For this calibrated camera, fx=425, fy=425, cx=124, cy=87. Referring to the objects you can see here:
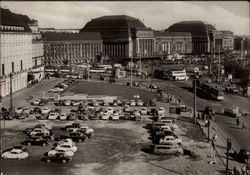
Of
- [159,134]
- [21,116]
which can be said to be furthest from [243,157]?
[21,116]

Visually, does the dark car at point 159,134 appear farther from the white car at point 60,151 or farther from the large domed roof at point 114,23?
the large domed roof at point 114,23

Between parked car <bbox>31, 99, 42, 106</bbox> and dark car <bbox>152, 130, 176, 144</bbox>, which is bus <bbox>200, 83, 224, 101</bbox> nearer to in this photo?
parked car <bbox>31, 99, 42, 106</bbox>

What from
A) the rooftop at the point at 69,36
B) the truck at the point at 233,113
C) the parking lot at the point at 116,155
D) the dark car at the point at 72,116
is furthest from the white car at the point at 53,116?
the rooftop at the point at 69,36

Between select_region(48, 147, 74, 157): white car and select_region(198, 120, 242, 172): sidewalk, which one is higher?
select_region(48, 147, 74, 157): white car

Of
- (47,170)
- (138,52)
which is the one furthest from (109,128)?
(138,52)

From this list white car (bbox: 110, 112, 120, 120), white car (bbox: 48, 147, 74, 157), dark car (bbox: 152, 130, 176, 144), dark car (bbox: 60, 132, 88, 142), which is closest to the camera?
white car (bbox: 48, 147, 74, 157)

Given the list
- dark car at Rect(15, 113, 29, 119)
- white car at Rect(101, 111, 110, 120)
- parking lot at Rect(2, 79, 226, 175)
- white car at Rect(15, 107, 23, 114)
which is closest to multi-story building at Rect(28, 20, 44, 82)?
white car at Rect(15, 107, 23, 114)

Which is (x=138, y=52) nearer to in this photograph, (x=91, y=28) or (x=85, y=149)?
(x=91, y=28)
